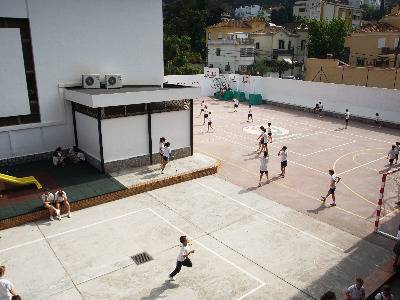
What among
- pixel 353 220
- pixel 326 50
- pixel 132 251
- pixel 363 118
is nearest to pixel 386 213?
pixel 353 220

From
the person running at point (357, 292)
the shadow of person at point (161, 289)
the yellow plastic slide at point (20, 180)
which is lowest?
the shadow of person at point (161, 289)

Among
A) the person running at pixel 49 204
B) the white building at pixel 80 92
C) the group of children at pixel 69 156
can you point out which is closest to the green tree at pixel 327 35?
the white building at pixel 80 92

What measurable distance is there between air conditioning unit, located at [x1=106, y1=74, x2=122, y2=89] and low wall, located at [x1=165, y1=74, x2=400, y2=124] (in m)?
21.2

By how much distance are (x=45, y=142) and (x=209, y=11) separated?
74562mm

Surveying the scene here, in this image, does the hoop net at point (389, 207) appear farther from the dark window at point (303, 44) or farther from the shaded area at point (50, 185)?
the dark window at point (303, 44)

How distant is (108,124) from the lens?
1595 cm

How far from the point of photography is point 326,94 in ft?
108

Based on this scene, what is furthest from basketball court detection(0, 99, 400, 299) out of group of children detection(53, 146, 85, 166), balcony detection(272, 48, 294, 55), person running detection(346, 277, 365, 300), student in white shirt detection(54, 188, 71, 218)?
balcony detection(272, 48, 294, 55)

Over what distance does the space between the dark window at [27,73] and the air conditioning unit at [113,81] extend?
11.7 feet

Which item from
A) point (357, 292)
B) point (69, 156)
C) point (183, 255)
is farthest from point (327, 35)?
point (183, 255)

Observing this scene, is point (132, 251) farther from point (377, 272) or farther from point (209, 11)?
point (209, 11)

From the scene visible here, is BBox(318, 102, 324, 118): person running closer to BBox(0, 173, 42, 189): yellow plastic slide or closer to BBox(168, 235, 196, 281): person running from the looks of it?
BBox(0, 173, 42, 189): yellow plastic slide

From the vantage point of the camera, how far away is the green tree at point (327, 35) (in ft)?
177

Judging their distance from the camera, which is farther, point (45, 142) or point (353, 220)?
point (45, 142)
